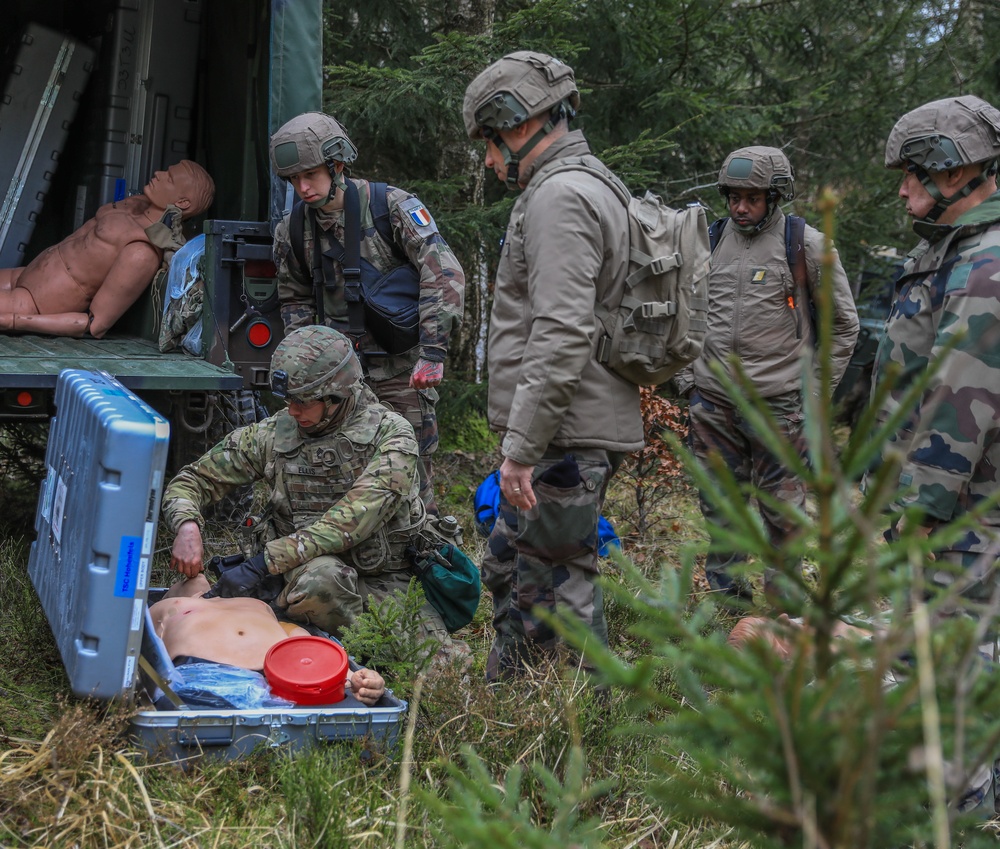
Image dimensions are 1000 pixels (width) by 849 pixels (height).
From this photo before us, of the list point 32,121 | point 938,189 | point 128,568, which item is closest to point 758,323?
point 938,189

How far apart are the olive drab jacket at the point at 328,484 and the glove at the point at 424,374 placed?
1.00 feet

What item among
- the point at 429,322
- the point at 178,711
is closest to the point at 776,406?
the point at 429,322

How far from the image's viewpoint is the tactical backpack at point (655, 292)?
11.2ft

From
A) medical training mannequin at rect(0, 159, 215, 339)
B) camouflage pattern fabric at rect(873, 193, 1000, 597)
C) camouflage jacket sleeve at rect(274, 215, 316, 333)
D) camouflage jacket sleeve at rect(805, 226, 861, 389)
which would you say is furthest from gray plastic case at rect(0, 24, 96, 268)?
camouflage pattern fabric at rect(873, 193, 1000, 597)

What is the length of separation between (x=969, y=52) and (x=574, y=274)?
26.6 feet

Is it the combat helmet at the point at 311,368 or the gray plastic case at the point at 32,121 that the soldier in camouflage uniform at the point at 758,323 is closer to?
the combat helmet at the point at 311,368

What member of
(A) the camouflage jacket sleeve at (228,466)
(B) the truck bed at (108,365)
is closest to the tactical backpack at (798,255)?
(A) the camouflage jacket sleeve at (228,466)

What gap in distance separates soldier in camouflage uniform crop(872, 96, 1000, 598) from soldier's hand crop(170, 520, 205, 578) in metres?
2.35

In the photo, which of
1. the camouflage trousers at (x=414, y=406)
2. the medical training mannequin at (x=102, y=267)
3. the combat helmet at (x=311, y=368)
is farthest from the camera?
the medical training mannequin at (x=102, y=267)

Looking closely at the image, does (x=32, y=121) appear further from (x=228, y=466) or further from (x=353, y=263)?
(x=228, y=466)

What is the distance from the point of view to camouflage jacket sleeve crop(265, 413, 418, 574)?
4.11 meters

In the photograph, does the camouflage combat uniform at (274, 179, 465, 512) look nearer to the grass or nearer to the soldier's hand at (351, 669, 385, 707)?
the grass

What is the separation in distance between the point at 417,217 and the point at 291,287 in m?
0.65

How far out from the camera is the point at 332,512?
13.7 feet
